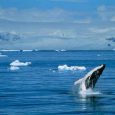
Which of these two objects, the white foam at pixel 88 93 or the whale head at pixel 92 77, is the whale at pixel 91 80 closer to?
the whale head at pixel 92 77

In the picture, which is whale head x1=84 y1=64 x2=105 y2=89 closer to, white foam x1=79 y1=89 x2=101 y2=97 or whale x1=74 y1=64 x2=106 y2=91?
whale x1=74 y1=64 x2=106 y2=91

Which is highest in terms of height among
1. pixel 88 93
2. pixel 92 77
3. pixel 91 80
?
pixel 92 77

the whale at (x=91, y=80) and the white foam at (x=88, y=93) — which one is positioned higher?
the whale at (x=91, y=80)

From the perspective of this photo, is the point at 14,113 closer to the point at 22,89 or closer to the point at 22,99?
the point at 22,99

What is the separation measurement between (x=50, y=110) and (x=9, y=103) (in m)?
3.98

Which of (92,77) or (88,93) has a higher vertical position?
(92,77)

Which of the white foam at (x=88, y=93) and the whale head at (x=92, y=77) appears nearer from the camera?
the white foam at (x=88, y=93)

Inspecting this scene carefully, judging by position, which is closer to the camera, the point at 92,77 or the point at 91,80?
the point at 92,77

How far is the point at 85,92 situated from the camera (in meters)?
41.1

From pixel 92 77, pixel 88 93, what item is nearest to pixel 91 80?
pixel 92 77

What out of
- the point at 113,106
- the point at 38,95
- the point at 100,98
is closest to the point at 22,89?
the point at 38,95

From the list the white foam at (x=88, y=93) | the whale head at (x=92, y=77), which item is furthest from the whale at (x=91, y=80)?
the white foam at (x=88, y=93)

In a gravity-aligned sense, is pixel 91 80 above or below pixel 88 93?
above

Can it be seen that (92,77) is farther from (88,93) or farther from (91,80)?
(88,93)
